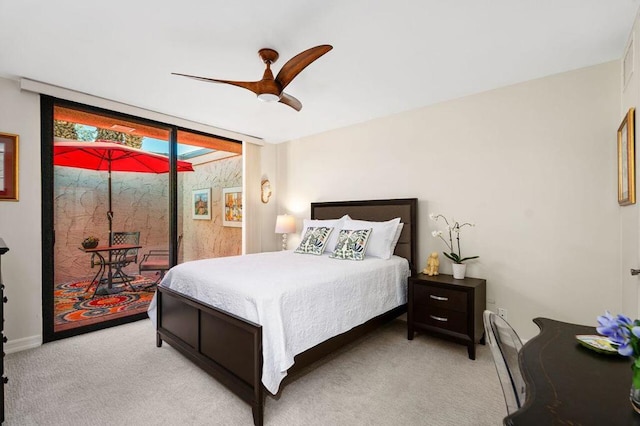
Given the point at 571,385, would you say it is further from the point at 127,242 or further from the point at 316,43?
the point at 127,242

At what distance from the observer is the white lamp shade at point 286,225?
185 inches

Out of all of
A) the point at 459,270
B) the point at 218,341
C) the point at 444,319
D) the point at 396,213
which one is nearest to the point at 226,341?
the point at 218,341

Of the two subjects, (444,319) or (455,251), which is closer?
(444,319)

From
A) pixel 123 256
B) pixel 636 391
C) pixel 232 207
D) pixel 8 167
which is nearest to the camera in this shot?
pixel 636 391

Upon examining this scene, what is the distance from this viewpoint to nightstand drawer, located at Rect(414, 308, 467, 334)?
2.75m

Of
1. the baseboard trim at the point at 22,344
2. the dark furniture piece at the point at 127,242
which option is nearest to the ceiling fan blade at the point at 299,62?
the dark furniture piece at the point at 127,242

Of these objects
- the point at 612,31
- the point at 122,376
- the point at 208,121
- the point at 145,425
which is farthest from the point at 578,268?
the point at 208,121

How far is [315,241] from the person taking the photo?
3.63 m

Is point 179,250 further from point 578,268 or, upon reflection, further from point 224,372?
point 578,268

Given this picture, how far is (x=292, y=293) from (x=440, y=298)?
5.20 feet

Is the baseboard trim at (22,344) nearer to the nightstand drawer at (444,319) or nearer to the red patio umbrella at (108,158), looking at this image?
the red patio umbrella at (108,158)

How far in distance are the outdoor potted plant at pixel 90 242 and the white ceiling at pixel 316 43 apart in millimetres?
1606

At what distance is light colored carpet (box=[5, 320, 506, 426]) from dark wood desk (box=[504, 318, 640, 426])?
42.9 inches

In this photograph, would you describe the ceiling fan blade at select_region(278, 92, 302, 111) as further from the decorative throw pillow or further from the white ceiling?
the decorative throw pillow
